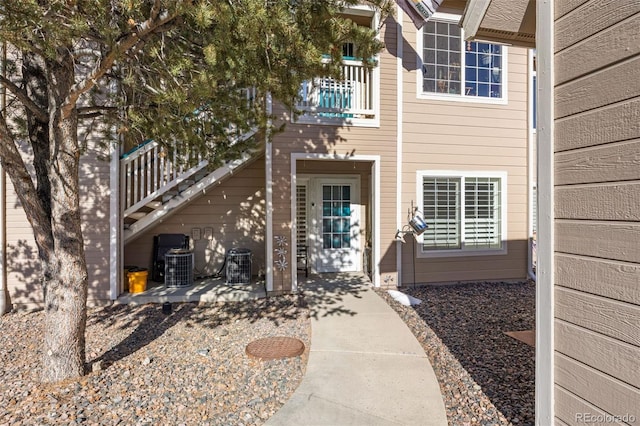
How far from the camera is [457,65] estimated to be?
6.95 meters

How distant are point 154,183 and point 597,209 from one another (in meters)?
5.78

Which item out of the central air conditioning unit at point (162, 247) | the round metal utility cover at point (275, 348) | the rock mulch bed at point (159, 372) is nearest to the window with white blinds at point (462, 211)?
the rock mulch bed at point (159, 372)

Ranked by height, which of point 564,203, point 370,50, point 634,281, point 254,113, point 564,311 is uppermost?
point 370,50

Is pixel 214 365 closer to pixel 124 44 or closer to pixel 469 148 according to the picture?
pixel 124 44

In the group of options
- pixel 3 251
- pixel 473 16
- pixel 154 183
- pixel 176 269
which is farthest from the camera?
pixel 176 269

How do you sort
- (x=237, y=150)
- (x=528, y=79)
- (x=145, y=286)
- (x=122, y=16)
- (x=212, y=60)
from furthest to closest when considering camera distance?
(x=528, y=79) → (x=145, y=286) → (x=237, y=150) → (x=122, y=16) → (x=212, y=60)

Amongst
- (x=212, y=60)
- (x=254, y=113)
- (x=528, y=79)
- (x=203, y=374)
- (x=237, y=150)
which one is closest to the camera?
(x=212, y=60)

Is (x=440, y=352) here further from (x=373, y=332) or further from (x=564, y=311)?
(x=564, y=311)

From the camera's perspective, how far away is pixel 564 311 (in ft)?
5.91

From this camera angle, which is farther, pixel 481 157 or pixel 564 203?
pixel 481 157

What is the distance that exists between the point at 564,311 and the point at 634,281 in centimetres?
39

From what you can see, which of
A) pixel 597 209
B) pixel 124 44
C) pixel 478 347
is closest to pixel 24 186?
pixel 124 44

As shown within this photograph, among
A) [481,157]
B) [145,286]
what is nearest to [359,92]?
[481,157]

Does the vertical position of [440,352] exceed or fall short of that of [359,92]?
it falls short
